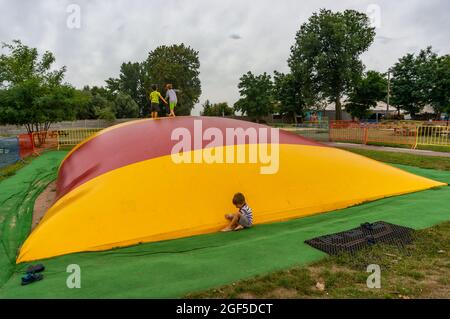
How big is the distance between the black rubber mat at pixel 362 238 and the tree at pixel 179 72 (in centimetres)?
4321

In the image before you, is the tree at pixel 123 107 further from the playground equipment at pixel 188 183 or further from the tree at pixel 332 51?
the playground equipment at pixel 188 183

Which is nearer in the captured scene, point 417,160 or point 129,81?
point 417,160

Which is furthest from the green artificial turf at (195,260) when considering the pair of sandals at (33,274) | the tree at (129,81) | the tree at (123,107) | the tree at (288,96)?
the tree at (129,81)

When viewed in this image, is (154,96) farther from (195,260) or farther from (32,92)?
(32,92)

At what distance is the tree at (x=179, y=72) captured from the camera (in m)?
46.8

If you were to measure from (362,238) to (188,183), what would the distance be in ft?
7.62

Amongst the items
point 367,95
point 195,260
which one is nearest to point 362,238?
point 195,260

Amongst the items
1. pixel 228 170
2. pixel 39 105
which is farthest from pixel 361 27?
pixel 228 170

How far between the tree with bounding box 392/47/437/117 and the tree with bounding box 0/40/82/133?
25496mm

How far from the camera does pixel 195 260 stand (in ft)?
11.9

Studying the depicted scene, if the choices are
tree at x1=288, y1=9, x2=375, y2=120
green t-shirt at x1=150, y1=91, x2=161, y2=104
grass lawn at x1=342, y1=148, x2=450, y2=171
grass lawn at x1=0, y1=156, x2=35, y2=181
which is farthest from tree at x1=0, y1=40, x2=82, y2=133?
tree at x1=288, y1=9, x2=375, y2=120

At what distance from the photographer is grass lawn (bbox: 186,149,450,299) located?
293cm

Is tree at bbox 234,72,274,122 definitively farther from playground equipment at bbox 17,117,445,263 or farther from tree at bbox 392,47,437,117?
playground equipment at bbox 17,117,445,263

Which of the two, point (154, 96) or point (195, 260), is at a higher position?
point (154, 96)
